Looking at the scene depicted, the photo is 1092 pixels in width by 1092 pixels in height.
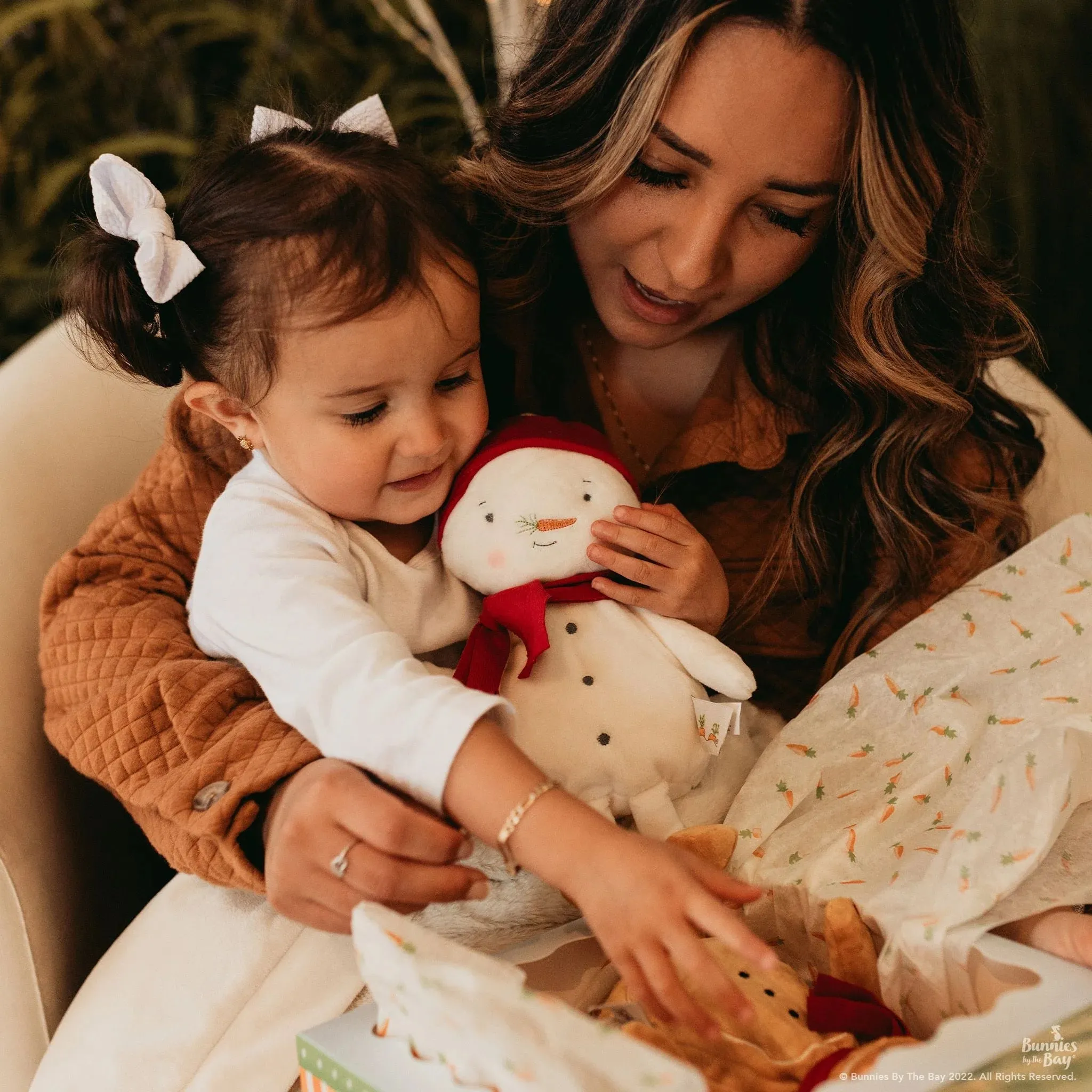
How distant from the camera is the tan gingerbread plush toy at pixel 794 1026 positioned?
0.67 metres

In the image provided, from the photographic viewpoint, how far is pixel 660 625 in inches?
36.4

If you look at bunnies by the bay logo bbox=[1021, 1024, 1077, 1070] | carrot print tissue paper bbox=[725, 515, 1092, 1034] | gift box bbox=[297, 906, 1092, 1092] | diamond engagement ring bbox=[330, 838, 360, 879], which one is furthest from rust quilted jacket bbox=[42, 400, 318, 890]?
bunnies by the bay logo bbox=[1021, 1024, 1077, 1070]

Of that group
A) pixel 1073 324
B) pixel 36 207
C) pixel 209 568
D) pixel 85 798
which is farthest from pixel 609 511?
pixel 1073 324

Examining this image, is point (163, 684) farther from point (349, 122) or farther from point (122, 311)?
point (349, 122)

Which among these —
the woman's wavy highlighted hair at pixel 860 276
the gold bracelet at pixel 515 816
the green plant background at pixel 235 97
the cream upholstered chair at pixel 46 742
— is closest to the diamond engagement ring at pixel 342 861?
the gold bracelet at pixel 515 816

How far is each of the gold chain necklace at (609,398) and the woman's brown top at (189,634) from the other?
2 cm

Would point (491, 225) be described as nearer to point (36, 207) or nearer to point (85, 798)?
point (85, 798)

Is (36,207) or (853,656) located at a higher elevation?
(36,207)

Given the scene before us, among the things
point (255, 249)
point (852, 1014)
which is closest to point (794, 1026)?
point (852, 1014)

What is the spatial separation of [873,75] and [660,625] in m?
0.49

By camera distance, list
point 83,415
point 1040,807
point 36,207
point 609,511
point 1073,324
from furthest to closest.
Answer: point 1073,324, point 36,207, point 83,415, point 609,511, point 1040,807

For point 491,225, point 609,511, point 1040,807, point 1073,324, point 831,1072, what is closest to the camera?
point 831,1072

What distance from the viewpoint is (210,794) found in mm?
848

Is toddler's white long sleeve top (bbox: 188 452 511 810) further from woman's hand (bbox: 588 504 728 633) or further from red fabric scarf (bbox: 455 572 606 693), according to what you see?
woman's hand (bbox: 588 504 728 633)
